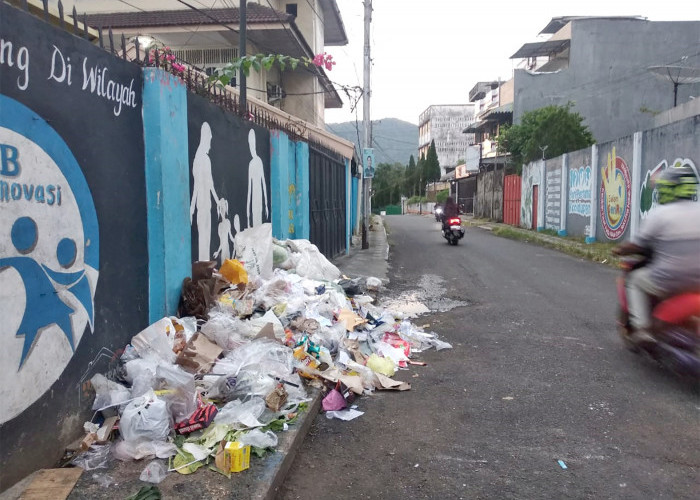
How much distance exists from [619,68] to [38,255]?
40.3 meters

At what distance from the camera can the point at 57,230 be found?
3.15 meters

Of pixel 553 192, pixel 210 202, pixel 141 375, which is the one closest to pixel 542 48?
pixel 553 192

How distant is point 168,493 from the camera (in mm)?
2828

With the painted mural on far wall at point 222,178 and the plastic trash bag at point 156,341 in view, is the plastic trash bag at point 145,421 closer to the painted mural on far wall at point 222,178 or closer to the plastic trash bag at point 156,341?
the plastic trash bag at point 156,341

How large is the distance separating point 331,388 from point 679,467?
2.53 meters

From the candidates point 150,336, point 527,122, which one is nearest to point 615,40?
point 527,122

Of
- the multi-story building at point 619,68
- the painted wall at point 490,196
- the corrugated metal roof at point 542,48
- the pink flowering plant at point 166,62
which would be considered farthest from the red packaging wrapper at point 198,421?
the corrugated metal roof at point 542,48

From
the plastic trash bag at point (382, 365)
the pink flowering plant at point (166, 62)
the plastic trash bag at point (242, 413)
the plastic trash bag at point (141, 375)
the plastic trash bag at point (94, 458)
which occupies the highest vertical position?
the pink flowering plant at point (166, 62)

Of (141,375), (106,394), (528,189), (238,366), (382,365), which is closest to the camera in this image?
(106,394)

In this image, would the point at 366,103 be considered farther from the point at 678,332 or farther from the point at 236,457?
the point at 236,457

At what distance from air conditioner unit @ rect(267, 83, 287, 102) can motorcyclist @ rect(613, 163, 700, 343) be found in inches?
575

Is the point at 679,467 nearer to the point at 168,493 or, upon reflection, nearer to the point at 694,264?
the point at 694,264

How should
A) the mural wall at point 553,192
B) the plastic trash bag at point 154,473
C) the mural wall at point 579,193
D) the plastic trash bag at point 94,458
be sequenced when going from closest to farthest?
1. the plastic trash bag at point 154,473
2. the plastic trash bag at point 94,458
3. the mural wall at point 579,193
4. the mural wall at point 553,192

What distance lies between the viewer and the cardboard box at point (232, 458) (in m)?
3.07
